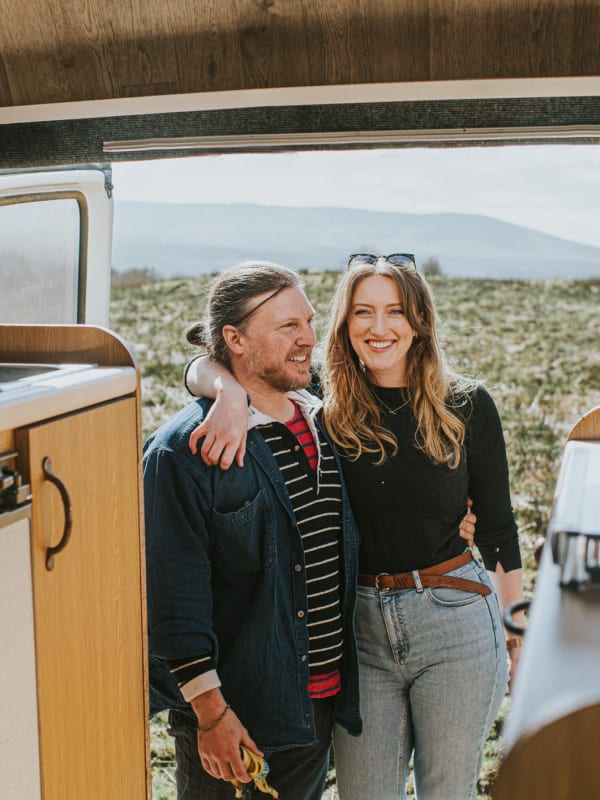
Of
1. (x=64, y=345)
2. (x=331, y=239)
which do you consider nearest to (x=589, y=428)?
(x=64, y=345)

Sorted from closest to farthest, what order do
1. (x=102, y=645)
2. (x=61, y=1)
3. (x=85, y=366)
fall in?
(x=102, y=645), (x=85, y=366), (x=61, y=1)

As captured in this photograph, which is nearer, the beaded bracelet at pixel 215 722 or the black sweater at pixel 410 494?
the beaded bracelet at pixel 215 722

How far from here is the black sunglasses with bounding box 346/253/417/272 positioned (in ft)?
6.61

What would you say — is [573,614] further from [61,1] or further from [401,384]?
[61,1]

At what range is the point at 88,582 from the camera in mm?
1483

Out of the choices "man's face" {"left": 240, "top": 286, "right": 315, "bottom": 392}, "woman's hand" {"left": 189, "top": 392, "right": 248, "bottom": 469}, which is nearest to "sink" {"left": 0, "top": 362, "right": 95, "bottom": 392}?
"woman's hand" {"left": 189, "top": 392, "right": 248, "bottom": 469}

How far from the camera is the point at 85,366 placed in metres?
1.64

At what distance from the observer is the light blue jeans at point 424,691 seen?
1.85 meters

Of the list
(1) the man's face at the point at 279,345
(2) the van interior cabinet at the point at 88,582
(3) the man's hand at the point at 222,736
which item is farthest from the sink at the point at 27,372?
(3) the man's hand at the point at 222,736

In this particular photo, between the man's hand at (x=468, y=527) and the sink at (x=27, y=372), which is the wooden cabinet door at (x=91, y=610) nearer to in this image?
the sink at (x=27, y=372)

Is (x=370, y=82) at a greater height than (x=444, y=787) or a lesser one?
greater

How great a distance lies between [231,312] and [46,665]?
37.0 inches

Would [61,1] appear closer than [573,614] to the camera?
No

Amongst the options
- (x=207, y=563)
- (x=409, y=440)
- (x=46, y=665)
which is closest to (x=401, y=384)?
(x=409, y=440)
